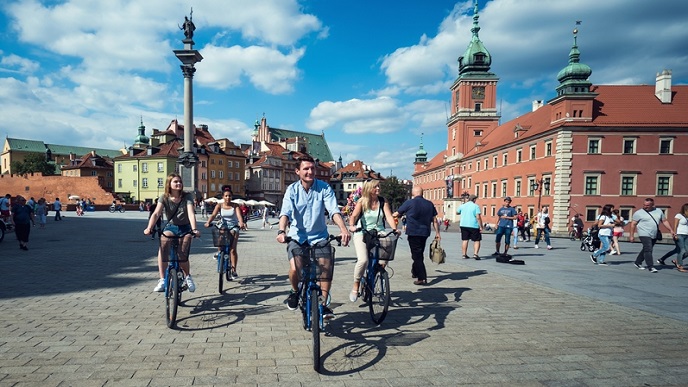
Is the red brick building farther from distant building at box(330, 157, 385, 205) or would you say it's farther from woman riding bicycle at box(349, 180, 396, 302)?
distant building at box(330, 157, 385, 205)

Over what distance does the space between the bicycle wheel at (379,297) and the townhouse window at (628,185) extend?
43.1 m

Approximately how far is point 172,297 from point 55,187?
7716 cm

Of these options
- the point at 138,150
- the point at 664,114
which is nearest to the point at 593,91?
the point at 664,114

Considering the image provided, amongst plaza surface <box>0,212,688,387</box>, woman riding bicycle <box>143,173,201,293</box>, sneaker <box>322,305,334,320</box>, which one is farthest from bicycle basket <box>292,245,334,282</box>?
woman riding bicycle <box>143,173,201,293</box>

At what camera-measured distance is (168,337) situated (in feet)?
14.3

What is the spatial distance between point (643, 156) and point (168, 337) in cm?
4739

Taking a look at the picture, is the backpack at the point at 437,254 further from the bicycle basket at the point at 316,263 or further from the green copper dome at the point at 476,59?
the green copper dome at the point at 476,59

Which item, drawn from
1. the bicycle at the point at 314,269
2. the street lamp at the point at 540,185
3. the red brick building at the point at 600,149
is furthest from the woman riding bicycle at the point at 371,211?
the street lamp at the point at 540,185

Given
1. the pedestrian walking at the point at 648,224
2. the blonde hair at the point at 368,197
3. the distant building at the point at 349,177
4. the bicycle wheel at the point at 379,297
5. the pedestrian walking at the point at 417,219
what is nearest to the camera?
the bicycle wheel at the point at 379,297

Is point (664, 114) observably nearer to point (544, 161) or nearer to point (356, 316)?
point (544, 161)

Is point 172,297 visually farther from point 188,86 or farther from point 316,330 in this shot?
point 188,86

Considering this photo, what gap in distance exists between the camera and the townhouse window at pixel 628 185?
1483 inches

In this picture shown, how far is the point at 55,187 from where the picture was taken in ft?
212

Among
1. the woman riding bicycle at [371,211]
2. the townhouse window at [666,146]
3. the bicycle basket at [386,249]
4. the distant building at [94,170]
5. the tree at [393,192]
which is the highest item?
the townhouse window at [666,146]
